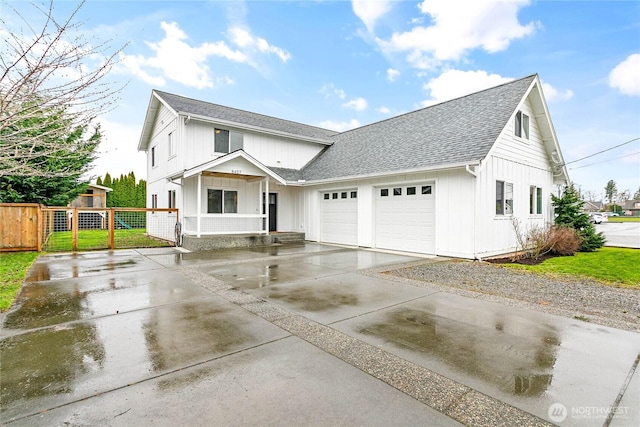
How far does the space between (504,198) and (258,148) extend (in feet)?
36.3

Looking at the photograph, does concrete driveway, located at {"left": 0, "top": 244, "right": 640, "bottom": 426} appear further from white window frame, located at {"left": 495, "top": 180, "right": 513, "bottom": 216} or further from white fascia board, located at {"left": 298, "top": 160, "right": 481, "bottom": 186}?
white window frame, located at {"left": 495, "top": 180, "right": 513, "bottom": 216}

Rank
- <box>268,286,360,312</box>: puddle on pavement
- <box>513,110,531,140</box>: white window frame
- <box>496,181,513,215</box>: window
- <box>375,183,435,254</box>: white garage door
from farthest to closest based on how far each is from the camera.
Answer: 1. <box>513,110,531,140</box>: white window frame
2. <box>375,183,435,254</box>: white garage door
3. <box>496,181,513,215</box>: window
4. <box>268,286,360,312</box>: puddle on pavement

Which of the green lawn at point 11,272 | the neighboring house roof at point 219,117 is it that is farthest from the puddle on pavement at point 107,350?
the neighboring house roof at point 219,117

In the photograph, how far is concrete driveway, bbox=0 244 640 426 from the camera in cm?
231

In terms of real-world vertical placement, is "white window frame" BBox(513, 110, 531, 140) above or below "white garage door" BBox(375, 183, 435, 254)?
above

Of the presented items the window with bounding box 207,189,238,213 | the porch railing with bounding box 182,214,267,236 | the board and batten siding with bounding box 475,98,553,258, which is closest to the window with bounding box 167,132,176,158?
the window with bounding box 207,189,238,213

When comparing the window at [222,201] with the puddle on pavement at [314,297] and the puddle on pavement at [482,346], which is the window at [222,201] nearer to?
the puddle on pavement at [314,297]

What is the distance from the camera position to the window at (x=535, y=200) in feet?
40.9

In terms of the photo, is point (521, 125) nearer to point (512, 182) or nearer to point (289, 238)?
point (512, 182)

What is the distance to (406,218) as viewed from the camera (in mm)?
11320

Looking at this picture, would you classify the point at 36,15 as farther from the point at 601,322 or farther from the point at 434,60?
the point at 434,60

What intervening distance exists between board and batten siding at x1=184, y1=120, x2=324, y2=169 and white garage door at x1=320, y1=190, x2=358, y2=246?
340cm

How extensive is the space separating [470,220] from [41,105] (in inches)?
396

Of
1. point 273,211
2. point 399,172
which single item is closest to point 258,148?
point 273,211
